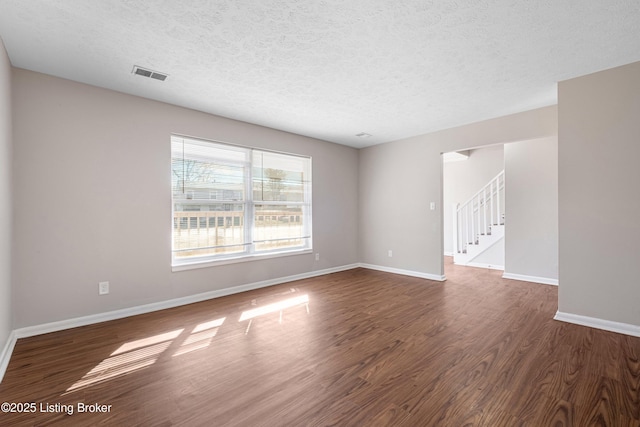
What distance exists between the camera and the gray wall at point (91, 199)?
2711 millimetres

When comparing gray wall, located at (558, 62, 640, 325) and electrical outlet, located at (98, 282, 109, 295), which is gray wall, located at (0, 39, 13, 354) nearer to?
electrical outlet, located at (98, 282, 109, 295)

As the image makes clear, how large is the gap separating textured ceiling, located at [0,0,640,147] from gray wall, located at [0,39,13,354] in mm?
290

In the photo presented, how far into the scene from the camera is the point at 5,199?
7.66ft

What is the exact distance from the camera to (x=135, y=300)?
3273 millimetres

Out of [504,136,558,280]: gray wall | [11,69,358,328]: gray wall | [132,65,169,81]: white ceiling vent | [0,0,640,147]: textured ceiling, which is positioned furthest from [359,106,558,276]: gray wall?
[132,65,169,81]: white ceiling vent

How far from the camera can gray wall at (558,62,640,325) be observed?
269cm

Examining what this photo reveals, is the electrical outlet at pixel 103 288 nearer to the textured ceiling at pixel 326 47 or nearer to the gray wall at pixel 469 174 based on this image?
the textured ceiling at pixel 326 47

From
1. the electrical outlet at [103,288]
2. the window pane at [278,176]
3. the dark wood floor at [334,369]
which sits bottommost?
the dark wood floor at [334,369]

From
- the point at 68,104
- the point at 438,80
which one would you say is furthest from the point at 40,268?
the point at 438,80

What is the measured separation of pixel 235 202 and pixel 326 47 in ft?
8.49

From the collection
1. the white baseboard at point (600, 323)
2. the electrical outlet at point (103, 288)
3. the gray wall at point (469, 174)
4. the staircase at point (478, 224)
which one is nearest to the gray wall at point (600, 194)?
the white baseboard at point (600, 323)

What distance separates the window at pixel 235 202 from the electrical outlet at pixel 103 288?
75cm

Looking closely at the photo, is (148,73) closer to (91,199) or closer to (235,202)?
(91,199)

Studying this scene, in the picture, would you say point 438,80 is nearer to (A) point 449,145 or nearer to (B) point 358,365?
(A) point 449,145
